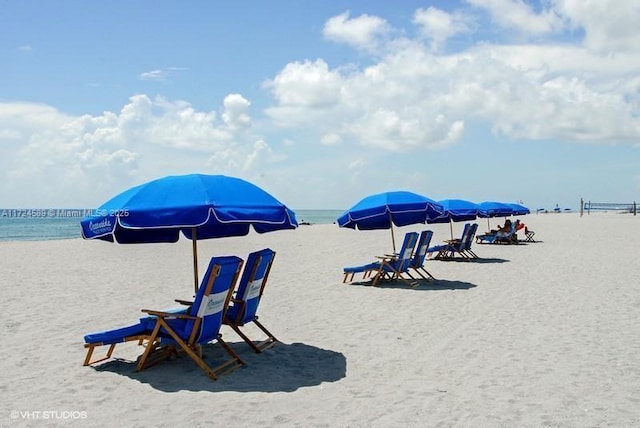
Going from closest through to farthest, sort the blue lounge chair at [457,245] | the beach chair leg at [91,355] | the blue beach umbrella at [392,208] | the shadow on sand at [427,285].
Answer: the beach chair leg at [91,355], the blue beach umbrella at [392,208], the shadow on sand at [427,285], the blue lounge chair at [457,245]

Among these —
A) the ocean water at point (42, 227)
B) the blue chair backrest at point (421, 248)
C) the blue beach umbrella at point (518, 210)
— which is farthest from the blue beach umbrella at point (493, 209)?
the ocean water at point (42, 227)

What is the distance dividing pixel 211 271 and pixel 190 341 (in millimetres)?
669

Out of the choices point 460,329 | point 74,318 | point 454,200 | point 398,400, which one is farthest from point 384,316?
point 454,200

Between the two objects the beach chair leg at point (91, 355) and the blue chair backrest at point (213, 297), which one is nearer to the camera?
the blue chair backrest at point (213, 297)

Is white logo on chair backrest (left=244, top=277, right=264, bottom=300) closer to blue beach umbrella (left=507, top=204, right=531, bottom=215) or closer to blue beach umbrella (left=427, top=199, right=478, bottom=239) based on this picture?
blue beach umbrella (left=427, top=199, right=478, bottom=239)

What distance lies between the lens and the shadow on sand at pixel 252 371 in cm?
496

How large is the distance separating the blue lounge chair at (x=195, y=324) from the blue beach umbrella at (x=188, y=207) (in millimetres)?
400

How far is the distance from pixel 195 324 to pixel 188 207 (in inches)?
38.3

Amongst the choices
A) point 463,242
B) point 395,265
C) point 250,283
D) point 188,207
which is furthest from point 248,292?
point 463,242

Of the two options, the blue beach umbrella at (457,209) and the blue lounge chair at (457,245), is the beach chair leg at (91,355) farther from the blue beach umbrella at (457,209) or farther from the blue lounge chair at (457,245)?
the blue beach umbrella at (457,209)

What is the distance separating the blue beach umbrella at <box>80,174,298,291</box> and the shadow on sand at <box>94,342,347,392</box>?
1.28 metres

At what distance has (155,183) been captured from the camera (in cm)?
541

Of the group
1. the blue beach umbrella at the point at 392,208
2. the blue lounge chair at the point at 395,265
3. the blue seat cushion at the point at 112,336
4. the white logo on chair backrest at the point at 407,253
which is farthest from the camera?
the white logo on chair backrest at the point at 407,253

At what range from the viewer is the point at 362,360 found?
579 cm
